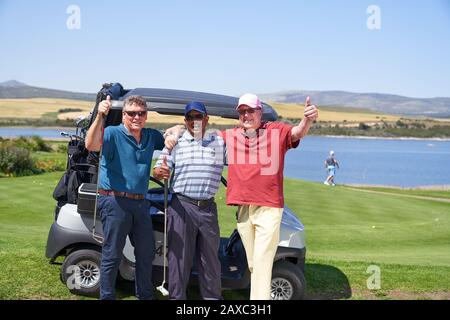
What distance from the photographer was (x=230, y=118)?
5441mm

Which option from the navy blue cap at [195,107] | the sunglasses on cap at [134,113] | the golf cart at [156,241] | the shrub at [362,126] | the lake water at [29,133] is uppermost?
the navy blue cap at [195,107]

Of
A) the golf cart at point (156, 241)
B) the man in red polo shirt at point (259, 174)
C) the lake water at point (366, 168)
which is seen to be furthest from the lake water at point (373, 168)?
the man in red polo shirt at point (259, 174)

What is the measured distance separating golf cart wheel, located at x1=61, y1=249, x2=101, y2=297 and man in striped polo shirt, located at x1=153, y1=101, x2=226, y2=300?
88cm

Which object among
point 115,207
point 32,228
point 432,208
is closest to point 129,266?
point 115,207

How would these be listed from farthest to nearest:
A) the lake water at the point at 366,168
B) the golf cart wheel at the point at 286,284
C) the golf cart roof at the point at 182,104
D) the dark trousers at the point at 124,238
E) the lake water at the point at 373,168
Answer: the lake water at the point at 373,168, the lake water at the point at 366,168, the golf cart wheel at the point at 286,284, the golf cart roof at the point at 182,104, the dark trousers at the point at 124,238

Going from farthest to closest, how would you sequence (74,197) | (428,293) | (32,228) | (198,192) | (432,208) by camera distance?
1. (432,208)
2. (32,228)
3. (428,293)
4. (74,197)
5. (198,192)

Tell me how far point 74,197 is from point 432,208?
14.3 m

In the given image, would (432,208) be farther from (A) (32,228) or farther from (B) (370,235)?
(A) (32,228)

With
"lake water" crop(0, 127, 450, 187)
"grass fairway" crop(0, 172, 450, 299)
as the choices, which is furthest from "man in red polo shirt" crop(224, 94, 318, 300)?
"lake water" crop(0, 127, 450, 187)

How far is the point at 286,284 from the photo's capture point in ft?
18.2

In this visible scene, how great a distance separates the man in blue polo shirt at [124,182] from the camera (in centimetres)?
492

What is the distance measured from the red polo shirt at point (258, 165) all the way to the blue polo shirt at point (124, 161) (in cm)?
72

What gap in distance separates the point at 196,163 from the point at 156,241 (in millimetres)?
1018

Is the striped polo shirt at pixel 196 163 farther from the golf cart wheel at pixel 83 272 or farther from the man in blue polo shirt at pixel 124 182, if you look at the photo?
the golf cart wheel at pixel 83 272
